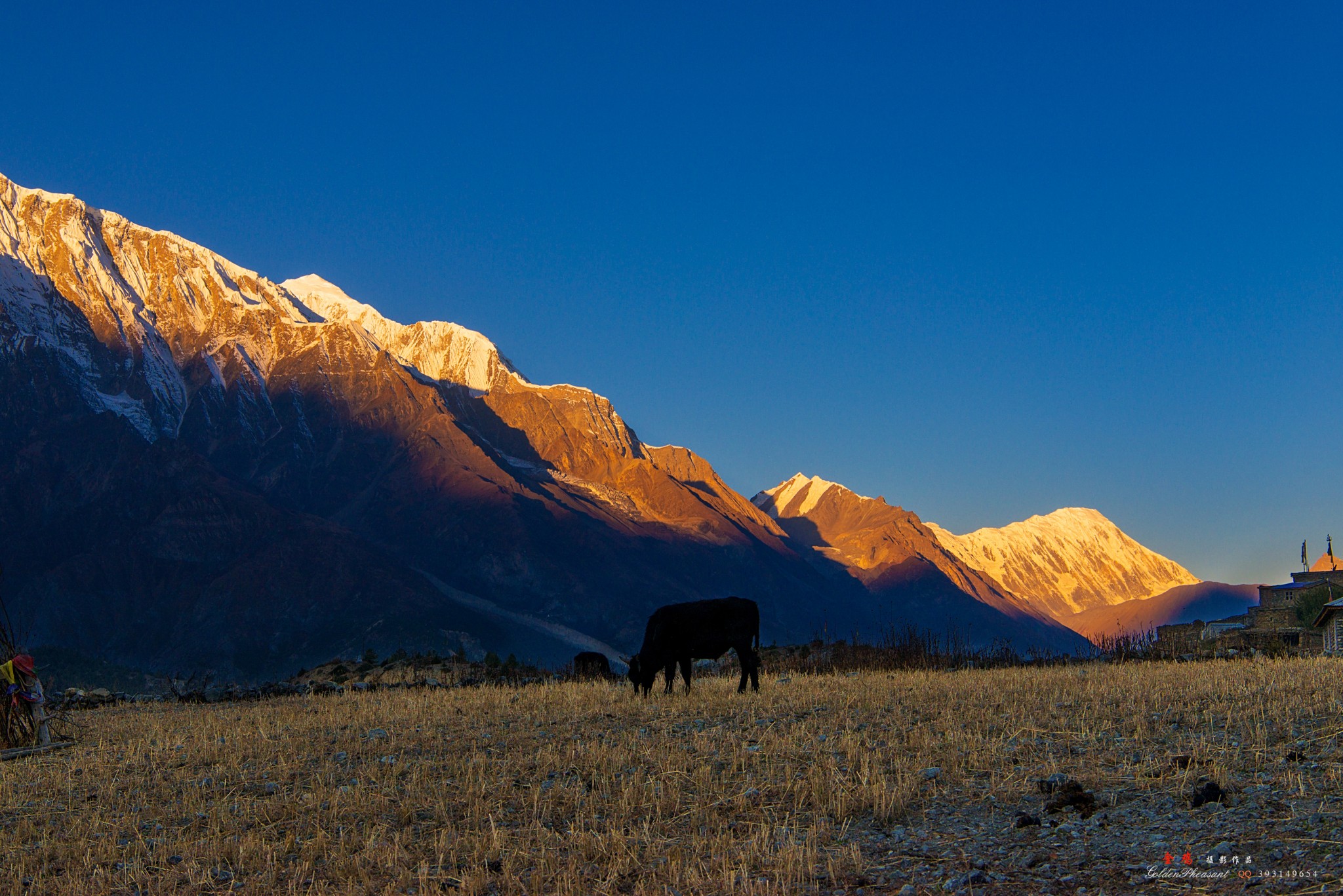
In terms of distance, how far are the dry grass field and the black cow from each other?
4.24 m

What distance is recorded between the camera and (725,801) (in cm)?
1086

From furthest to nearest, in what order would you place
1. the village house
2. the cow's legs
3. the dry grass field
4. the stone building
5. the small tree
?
the small tree
the stone building
the village house
the cow's legs
the dry grass field

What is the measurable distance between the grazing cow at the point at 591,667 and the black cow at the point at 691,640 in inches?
451

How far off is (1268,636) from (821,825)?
134ft

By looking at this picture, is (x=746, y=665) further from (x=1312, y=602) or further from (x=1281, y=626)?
(x=1312, y=602)

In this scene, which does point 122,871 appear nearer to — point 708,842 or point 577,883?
point 577,883

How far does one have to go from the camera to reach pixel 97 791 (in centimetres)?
1388

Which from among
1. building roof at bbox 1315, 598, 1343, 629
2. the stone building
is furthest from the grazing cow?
building roof at bbox 1315, 598, 1343, 629

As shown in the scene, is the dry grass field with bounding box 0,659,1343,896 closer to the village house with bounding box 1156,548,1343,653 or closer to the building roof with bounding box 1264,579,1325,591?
the village house with bounding box 1156,548,1343,653

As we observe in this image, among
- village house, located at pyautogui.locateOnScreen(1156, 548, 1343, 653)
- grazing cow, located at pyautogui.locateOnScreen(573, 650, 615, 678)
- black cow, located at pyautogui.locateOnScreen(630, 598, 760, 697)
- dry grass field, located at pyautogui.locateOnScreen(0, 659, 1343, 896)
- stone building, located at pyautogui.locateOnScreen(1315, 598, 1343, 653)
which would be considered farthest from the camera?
stone building, located at pyautogui.locateOnScreen(1315, 598, 1343, 653)

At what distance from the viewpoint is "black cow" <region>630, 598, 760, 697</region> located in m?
22.5

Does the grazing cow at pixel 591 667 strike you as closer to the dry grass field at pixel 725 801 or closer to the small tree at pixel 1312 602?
the dry grass field at pixel 725 801

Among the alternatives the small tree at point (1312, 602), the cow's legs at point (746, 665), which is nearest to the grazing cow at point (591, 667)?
the cow's legs at point (746, 665)

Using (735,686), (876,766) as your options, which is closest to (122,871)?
(876,766)
